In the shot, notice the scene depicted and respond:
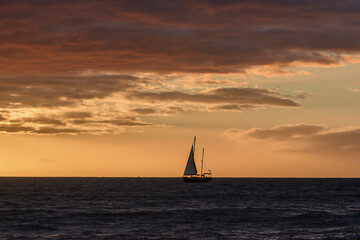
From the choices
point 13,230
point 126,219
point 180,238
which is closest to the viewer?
point 180,238

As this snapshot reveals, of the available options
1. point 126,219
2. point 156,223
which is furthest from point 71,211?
point 156,223

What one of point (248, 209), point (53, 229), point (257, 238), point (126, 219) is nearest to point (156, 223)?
point (126, 219)

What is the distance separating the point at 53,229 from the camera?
55.8m

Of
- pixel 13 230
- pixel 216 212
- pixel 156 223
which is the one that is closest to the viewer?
pixel 13 230

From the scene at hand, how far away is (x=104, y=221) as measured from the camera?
2502 inches

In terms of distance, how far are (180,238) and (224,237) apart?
4.42 meters

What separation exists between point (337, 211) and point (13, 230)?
47090 millimetres

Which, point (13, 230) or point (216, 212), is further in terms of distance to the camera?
point (216, 212)

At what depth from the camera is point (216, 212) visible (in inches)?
2940

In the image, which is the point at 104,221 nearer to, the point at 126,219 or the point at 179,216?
the point at 126,219

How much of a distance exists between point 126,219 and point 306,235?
2514cm

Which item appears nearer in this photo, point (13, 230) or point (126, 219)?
point (13, 230)

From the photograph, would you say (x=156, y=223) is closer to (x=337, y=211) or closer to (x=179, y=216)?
(x=179, y=216)

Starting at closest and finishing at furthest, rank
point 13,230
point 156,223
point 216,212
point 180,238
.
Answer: point 180,238 → point 13,230 → point 156,223 → point 216,212
